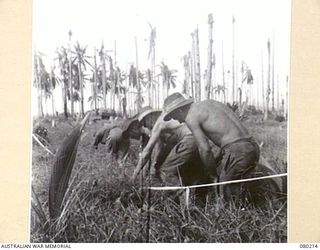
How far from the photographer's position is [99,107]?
3.51 metres

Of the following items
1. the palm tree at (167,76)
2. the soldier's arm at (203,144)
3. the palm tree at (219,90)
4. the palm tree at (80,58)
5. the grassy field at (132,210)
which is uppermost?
the palm tree at (80,58)

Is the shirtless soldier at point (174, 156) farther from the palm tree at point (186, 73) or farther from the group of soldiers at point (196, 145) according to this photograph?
the palm tree at point (186, 73)

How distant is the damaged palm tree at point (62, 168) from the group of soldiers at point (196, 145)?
6.0 inches

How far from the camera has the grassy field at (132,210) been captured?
137 inches

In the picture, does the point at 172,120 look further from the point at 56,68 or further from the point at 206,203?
the point at 56,68

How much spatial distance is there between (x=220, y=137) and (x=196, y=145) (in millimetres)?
177

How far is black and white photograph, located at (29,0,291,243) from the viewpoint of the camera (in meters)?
3.48

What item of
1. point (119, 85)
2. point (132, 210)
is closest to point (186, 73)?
point (119, 85)

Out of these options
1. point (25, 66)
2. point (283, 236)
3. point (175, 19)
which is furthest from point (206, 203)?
point (25, 66)

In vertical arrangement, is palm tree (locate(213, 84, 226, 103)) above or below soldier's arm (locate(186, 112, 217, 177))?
above

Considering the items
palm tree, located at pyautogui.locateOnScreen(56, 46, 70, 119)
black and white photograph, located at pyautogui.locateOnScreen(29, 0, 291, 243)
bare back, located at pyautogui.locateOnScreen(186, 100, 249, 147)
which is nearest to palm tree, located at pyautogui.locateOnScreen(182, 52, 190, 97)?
black and white photograph, located at pyautogui.locateOnScreen(29, 0, 291, 243)

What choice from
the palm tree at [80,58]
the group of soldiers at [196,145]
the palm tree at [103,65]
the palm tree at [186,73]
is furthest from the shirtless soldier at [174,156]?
the palm tree at [80,58]

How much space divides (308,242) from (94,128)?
1.66 m

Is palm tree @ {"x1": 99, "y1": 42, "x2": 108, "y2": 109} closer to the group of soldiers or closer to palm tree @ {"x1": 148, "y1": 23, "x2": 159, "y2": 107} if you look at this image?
the group of soldiers
